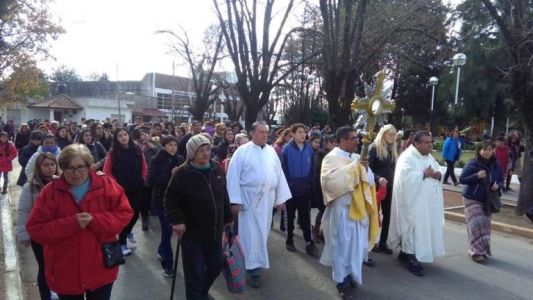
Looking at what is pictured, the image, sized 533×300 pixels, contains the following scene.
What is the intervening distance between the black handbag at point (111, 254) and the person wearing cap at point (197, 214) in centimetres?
81

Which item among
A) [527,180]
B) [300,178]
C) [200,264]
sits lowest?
[200,264]

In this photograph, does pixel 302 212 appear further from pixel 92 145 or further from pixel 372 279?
pixel 92 145

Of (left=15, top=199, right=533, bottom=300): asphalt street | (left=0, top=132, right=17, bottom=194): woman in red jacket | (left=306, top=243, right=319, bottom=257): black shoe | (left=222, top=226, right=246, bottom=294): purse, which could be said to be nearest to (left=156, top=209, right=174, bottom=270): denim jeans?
(left=15, top=199, right=533, bottom=300): asphalt street

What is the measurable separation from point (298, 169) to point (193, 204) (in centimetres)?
284

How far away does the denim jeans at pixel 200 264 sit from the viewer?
414 centimetres

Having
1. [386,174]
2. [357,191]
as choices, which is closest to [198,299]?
[357,191]

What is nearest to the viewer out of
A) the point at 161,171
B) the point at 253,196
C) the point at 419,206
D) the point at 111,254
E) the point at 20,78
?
the point at 111,254

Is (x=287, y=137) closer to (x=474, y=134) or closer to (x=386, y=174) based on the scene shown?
(x=386, y=174)

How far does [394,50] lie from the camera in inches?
671

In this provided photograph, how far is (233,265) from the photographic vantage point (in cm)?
441

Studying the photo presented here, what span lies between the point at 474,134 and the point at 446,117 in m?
6.40

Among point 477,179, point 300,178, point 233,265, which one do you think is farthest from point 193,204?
point 477,179

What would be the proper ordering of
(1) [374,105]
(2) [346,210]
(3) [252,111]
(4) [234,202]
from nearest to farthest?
(1) [374,105] < (2) [346,210] < (4) [234,202] < (3) [252,111]

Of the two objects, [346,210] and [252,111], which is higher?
[252,111]
